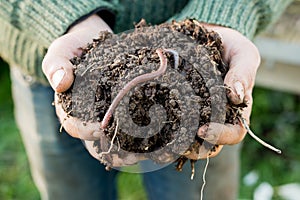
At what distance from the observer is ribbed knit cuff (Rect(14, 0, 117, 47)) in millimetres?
945

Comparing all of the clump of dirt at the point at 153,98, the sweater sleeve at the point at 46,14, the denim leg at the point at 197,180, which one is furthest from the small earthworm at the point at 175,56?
the denim leg at the point at 197,180

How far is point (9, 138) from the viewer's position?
202cm

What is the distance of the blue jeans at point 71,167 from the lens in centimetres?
114

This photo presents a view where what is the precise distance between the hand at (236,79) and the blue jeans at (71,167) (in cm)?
31

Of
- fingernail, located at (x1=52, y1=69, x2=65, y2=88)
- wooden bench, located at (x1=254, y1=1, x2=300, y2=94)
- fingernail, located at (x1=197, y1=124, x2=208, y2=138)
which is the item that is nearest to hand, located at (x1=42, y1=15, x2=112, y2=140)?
fingernail, located at (x1=52, y1=69, x2=65, y2=88)

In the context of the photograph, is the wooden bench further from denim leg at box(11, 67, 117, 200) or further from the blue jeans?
denim leg at box(11, 67, 117, 200)

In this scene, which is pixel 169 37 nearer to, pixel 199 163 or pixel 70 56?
pixel 70 56

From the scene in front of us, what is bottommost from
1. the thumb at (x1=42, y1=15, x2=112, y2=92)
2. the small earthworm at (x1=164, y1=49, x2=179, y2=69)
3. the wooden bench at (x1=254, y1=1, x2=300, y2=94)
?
the wooden bench at (x1=254, y1=1, x2=300, y2=94)

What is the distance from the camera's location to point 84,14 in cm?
94

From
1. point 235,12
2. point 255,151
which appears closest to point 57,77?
point 235,12

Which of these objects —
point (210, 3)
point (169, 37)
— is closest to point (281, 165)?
point (210, 3)

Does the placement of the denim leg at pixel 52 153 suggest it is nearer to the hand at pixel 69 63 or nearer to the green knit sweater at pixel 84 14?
the green knit sweater at pixel 84 14

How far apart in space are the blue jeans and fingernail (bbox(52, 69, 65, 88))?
1.16ft

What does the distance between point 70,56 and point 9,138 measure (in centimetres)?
126
